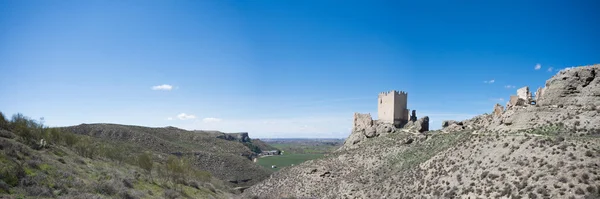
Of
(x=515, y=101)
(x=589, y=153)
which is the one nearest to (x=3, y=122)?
(x=589, y=153)

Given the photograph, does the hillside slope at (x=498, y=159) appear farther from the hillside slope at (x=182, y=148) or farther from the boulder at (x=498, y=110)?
the hillside slope at (x=182, y=148)

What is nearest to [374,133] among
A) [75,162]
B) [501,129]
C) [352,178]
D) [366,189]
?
[352,178]

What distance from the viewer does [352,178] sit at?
3372 centimetres

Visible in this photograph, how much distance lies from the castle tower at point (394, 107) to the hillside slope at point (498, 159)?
5.40 m

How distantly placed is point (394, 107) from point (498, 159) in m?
21.8

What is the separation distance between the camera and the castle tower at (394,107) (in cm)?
4278

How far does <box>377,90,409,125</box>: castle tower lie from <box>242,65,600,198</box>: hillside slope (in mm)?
5398

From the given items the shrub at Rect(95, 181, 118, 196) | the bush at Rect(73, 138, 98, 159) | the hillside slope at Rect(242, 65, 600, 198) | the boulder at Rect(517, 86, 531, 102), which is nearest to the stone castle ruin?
the hillside slope at Rect(242, 65, 600, 198)

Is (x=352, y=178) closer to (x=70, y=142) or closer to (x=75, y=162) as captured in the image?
(x=75, y=162)

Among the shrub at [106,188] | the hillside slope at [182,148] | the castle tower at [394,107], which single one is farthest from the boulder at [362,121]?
the shrub at [106,188]

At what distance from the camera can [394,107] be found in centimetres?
4281

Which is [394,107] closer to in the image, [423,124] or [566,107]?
[423,124]

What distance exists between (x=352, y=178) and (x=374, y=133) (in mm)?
12378

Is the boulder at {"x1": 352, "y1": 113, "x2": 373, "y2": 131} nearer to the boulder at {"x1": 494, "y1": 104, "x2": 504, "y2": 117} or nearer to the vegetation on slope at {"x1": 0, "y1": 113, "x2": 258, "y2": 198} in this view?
the boulder at {"x1": 494, "y1": 104, "x2": 504, "y2": 117}
